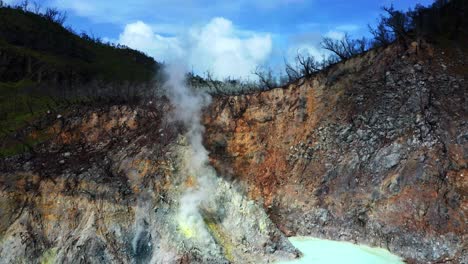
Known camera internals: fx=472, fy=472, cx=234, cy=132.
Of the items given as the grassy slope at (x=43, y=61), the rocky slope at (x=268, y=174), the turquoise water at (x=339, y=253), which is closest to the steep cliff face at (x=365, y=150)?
the rocky slope at (x=268, y=174)

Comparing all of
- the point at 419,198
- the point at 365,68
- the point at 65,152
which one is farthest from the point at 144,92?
the point at 419,198

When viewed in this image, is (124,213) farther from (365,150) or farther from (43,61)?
(43,61)

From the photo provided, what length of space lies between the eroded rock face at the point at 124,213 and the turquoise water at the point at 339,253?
69cm

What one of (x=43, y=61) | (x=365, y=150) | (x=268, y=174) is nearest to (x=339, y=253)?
(x=365, y=150)

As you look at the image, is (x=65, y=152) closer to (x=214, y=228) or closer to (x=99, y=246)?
(x=99, y=246)

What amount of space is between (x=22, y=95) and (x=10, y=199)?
1810cm

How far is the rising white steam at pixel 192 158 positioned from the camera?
1652 centimetres

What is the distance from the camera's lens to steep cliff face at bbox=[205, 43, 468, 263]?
1688cm

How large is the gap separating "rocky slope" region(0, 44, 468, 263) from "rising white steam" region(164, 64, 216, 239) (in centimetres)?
13

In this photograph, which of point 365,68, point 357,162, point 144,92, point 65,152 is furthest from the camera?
point 144,92

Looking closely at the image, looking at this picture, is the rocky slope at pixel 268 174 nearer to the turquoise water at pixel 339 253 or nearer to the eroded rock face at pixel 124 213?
the eroded rock face at pixel 124 213

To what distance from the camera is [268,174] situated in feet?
72.3

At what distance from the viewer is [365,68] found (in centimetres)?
2331

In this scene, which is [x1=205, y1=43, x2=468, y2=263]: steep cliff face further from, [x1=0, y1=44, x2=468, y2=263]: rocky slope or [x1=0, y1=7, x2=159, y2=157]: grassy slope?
[x1=0, y1=7, x2=159, y2=157]: grassy slope
